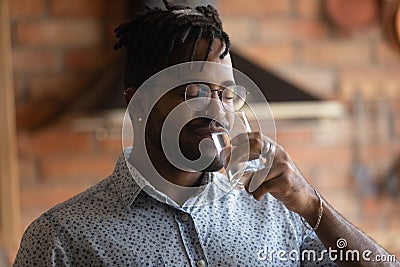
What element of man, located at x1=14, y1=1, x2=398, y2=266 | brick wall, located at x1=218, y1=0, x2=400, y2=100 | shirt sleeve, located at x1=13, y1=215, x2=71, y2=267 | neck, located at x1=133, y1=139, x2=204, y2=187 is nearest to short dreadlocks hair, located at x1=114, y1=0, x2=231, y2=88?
man, located at x1=14, y1=1, x2=398, y2=266

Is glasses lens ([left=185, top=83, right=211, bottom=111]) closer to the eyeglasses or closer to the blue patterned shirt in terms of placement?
the eyeglasses

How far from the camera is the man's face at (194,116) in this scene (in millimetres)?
1140

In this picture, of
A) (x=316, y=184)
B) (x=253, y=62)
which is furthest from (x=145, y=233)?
(x=316, y=184)

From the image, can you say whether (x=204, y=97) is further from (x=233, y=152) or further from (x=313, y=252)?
(x=313, y=252)

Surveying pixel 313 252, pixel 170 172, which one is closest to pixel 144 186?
pixel 170 172

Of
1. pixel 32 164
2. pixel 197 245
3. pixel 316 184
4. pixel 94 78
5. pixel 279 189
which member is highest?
pixel 279 189

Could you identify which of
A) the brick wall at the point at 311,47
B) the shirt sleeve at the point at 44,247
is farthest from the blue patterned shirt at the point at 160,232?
the brick wall at the point at 311,47

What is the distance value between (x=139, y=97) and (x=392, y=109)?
1.27m

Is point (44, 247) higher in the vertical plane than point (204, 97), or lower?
lower

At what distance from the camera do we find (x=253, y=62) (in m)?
2.13

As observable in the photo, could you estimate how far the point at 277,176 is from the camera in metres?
1.08

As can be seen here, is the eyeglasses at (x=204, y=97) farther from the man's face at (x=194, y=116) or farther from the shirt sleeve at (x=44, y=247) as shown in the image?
the shirt sleeve at (x=44, y=247)

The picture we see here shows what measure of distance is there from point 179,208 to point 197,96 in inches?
6.4

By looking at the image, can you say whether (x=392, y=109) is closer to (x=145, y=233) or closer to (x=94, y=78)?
(x=94, y=78)
